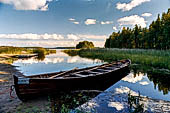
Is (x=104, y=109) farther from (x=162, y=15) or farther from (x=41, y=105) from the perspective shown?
(x=162, y=15)

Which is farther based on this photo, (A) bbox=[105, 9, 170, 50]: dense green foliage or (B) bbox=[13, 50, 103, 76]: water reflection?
(A) bbox=[105, 9, 170, 50]: dense green foliage

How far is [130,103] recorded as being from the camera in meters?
5.61

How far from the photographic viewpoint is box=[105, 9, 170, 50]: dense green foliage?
28.0 metres

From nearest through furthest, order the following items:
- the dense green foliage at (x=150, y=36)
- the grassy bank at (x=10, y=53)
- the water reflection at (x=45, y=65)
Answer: the water reflection at (x=45, y=65), the grassy bank at (x=10, y=53), the dense green foliage at (x=150, y=36)

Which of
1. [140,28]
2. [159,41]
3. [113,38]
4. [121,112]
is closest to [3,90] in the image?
[121,112]

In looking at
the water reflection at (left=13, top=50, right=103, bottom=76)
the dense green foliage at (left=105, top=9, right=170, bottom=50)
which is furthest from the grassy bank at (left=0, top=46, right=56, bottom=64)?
the dense green foliage at (left=105, top=9, right=170, bottom=50)

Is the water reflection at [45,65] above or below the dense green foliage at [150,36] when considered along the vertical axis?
below

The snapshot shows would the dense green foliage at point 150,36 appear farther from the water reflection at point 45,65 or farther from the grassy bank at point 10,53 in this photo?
the grassy bank at point 10,53

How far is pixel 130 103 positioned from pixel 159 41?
1198 inches

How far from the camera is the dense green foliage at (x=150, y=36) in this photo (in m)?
28.0

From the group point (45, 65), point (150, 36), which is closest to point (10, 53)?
point (45, 65)

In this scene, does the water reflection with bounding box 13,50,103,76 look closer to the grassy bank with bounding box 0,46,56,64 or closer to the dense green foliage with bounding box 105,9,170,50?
the grassy bank with bounding box 0,46,56,64

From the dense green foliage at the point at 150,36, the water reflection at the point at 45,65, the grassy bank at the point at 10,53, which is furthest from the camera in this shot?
the dense green foliage at the point at 150,36

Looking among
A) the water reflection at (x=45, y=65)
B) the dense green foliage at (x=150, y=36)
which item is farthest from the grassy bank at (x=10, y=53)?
the dense green foliage at (x=150, y=36)
